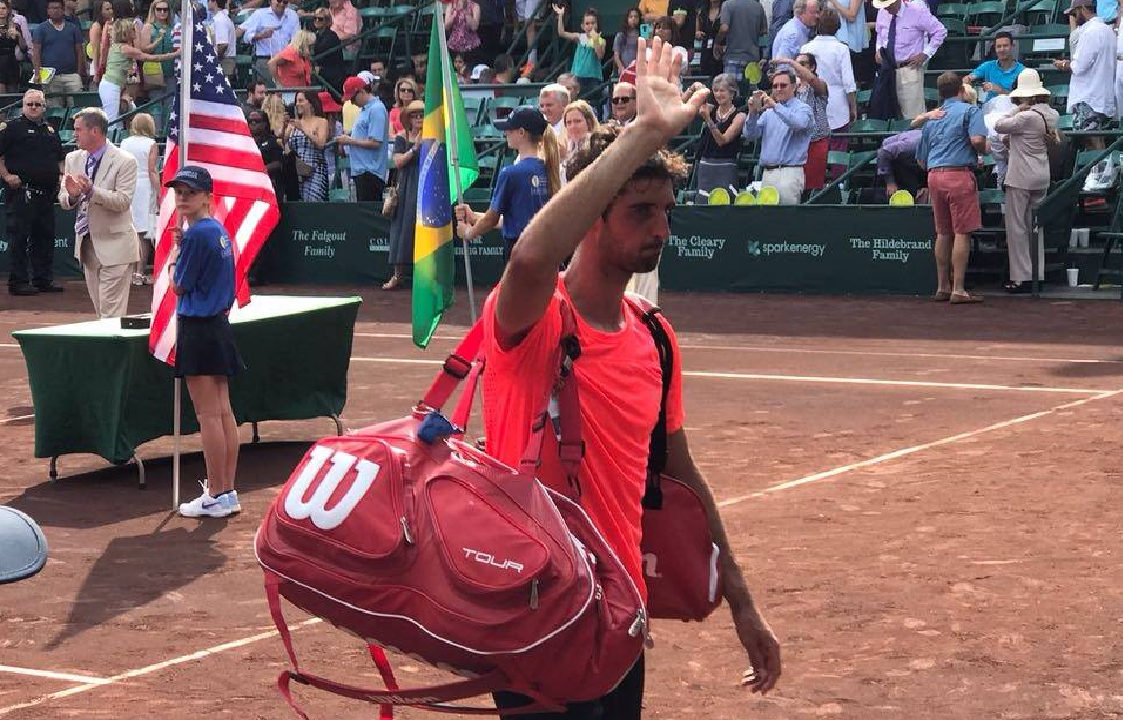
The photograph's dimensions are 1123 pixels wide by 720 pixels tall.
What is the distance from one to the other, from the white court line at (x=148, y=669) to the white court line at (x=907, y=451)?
9.82ft

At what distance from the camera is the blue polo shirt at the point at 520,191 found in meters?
12.5

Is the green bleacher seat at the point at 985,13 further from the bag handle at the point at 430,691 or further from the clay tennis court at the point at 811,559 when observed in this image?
the bag handle at the point at 430,691

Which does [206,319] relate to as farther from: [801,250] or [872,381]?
[801,250]

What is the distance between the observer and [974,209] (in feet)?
61.1

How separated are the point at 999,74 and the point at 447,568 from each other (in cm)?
1875

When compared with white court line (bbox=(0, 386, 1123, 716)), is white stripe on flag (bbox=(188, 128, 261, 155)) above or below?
above

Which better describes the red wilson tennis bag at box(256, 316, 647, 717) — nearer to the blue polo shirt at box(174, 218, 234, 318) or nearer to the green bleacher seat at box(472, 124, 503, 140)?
the blue polo shirt at box(174, 218, 234, 318)

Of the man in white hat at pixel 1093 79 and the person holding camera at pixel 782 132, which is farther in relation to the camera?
the person holding camera at pixel 782 132

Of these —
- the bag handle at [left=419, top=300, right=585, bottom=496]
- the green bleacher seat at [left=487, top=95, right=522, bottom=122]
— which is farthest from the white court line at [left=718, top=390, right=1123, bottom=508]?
the green bleacher seat at [left=487, top=95, right=522, bottom=122]

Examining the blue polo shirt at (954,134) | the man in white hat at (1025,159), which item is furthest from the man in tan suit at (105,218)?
the man in white hat at (1025,159)

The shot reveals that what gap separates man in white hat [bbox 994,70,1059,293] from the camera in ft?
60.7

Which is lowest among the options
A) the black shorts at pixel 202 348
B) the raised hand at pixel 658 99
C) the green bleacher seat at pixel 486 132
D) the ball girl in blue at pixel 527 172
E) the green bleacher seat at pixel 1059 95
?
the black shorts at pixel 202 348

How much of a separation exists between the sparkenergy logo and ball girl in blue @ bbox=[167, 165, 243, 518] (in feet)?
40.2

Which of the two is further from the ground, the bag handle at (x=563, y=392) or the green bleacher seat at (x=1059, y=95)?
the green bleacher seat at (x=1059, y=95)
